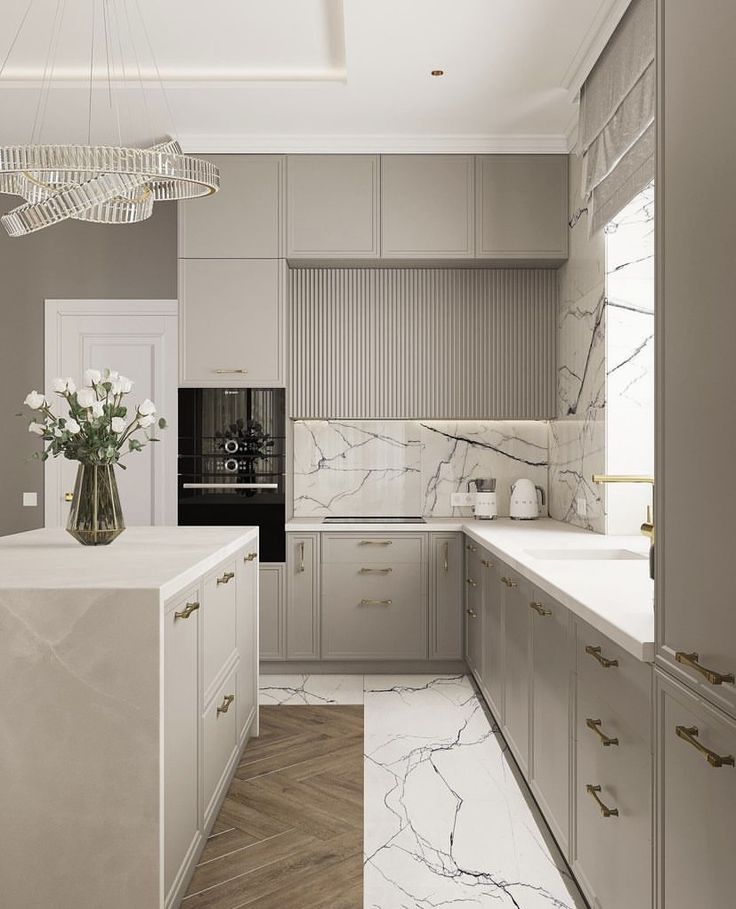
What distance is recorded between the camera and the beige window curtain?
9.09ft

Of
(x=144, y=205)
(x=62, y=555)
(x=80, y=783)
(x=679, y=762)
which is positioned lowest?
(x=80, y=783)

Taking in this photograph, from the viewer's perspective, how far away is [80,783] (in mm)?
1808

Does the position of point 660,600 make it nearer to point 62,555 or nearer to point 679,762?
point 679,762

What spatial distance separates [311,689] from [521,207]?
8.88 feet

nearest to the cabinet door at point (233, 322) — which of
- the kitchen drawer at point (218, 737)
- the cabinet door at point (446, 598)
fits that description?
the cabinet door at point (446, 598)

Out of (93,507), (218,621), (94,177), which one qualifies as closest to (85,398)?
(93,507)

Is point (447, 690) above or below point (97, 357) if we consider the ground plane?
below

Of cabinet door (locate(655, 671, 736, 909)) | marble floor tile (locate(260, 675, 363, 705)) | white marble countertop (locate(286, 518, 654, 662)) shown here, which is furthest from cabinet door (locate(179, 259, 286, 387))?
cabinet door (locate(655, 671, 736, 909))

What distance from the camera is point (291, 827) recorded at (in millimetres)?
2562

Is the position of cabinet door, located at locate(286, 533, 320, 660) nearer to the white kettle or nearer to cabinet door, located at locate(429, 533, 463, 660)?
cabinet door, located at locate(429, 533, 463, 660)

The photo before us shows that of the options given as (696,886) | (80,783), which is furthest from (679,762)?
(80,783)

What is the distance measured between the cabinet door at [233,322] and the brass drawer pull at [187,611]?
228cm

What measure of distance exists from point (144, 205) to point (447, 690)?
2.62 meters

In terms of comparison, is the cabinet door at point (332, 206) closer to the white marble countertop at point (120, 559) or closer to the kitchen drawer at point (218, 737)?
the white marble countertop at point (120, 559)
